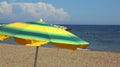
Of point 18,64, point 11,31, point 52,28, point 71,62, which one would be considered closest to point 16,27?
point 11,31

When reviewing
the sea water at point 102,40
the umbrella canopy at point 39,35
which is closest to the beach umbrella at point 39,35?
the umbrella canopy at point 39,35

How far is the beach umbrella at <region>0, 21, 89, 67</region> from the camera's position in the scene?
5.39m

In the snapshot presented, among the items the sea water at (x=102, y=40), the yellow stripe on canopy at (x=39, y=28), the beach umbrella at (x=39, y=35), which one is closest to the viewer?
the beach umbrella at (x=39, y=35)

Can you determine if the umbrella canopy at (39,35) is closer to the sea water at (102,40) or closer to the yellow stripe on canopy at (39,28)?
the yellow stripe on canopy at (39,28)

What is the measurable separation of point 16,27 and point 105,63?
1003 centimetres

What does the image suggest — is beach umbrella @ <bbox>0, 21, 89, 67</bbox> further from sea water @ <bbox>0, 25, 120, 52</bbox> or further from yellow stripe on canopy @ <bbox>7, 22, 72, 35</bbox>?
sea water @ <bbox>0, 25, 120, 52</bbox>

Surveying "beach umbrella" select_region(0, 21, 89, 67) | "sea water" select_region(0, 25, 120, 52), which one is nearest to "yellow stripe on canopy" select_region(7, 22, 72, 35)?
"beach umbrella" select_region(0, 21, 89, 67)

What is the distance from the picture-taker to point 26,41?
580cm

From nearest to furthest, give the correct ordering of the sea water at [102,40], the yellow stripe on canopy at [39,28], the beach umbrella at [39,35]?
the beach umbrella at [39,35], the yellow stripe on canopy at [39,28], the sea water at [102,40]

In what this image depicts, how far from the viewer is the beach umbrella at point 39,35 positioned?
5395 mm

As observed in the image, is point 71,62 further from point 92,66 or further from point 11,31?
point 11,31

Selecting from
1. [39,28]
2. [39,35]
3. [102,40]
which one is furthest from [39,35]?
[102,40]

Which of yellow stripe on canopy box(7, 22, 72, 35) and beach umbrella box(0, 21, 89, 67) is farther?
yellow stripe on canopy box(7, 22, 72, 35)

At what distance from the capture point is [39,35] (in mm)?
5469
